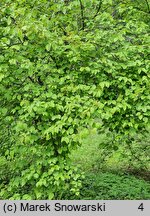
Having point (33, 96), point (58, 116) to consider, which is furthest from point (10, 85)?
point (58, 116)

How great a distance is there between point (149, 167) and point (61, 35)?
4.02 metres

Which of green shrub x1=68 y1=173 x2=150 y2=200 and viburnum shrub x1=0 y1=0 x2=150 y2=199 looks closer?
viburnum shrub x1=0 y1=0 x2=150 y2=199

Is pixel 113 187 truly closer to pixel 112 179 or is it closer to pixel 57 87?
pixel 112 179

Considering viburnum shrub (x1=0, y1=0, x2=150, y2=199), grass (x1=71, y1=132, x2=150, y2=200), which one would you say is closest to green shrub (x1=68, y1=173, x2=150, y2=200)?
grass (x1=71, y1=132, x2=150, y2=200)

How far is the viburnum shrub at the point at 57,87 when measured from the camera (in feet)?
10.1

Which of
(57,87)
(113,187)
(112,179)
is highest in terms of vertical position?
(57,87)

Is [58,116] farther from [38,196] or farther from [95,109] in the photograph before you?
[38,196]

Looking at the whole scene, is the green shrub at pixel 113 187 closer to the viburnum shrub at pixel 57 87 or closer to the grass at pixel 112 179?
the grass at pixel 112 179

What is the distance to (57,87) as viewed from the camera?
130 inches

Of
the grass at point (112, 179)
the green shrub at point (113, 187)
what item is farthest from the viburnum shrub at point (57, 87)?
the green shrub at point (113, 187)

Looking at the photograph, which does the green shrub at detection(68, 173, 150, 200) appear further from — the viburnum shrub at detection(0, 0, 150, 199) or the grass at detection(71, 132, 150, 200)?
the viburnum shrub at detection(0, 0, 150, 199)

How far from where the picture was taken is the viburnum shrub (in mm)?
3070

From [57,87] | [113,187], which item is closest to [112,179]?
[113,187]

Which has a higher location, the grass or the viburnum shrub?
the viburnum shrub
